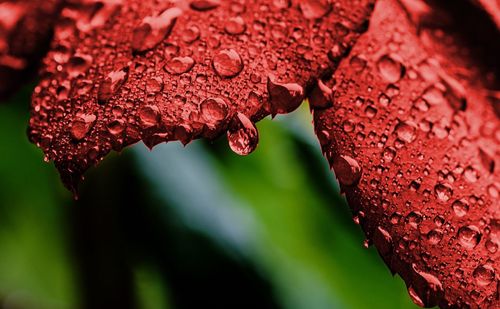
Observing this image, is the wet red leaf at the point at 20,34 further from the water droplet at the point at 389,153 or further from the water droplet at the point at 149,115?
the water droplet at the point at 389,153

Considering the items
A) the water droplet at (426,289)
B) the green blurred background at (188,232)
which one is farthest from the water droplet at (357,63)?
the green blurred background at (188,232)

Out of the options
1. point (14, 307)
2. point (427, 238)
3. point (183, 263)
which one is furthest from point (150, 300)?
point (427, 238)

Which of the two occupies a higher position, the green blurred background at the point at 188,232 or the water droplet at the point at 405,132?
the water droplet at the point at 405,132

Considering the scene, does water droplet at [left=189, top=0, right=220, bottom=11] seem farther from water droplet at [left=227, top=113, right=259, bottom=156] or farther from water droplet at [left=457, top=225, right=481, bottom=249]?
water droplet at [left=457, top=225, right=481, bottom=249]

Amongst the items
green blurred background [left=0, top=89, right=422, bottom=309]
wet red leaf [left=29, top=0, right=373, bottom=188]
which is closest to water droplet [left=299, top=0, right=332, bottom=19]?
wet red leaf [left=29, top=0, right=373, bottom=188]

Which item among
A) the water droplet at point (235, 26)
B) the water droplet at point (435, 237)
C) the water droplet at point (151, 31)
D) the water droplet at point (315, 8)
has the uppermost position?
the water droplet at point (315, 8)

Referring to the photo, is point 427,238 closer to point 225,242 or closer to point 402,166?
point 402,166
